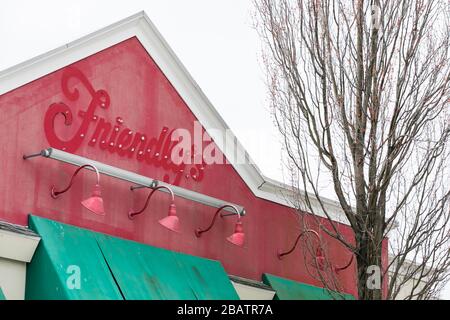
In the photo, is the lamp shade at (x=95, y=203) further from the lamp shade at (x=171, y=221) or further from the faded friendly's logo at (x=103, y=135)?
the lamp shade at (x=171, y=221)

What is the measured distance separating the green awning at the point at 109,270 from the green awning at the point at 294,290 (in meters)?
1.28

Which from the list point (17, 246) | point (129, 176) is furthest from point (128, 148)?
point (17, 246)

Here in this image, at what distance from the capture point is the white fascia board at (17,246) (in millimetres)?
12359

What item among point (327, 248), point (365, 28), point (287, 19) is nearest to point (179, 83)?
point (287, 19)

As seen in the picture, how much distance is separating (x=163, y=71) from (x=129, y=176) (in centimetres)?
205

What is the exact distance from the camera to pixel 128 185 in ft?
47.3

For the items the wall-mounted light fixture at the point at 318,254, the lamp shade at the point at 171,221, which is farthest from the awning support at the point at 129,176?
the wall-mounted light fixture at the point at 318,254

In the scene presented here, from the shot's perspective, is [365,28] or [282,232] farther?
[282,232]

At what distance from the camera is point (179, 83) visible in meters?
15.7

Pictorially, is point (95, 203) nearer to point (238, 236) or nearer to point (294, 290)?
point (238, 236)

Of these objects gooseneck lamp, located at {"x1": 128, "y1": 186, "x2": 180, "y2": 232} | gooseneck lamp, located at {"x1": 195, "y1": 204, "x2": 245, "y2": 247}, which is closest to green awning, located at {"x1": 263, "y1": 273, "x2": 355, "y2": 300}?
gooseneck lamp, located at {"x1": 195, "y1": 204, "x2": 245, "y2": 247}

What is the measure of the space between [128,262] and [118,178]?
120cm

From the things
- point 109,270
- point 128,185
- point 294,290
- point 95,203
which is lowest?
point 109,270

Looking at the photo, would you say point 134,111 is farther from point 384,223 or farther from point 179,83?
point 384,223
